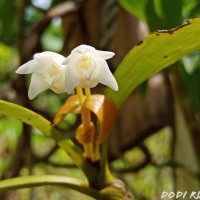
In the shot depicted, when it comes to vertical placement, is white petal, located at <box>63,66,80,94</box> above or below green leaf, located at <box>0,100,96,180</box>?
above

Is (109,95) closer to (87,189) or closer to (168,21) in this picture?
(87,189)

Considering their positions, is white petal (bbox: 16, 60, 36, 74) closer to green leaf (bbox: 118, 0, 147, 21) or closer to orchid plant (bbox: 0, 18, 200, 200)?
orchid plant (bbox: 0, 18, 200, 200)

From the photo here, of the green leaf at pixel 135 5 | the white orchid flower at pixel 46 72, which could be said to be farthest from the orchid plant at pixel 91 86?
the green leaf at pixel 135 5

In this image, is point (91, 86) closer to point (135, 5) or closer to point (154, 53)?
point (154, 53)

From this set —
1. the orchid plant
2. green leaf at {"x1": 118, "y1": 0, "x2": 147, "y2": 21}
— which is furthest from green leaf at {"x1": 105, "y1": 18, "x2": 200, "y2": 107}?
green leaf at {"x1": 118, "y1": 0, "x2": 147, "y2": 21}

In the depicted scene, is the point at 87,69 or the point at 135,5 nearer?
the point at 87,69

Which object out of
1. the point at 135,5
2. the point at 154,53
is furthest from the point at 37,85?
the point at 135,5

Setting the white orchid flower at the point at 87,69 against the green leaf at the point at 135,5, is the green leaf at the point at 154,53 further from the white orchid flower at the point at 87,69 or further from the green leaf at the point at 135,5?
the green leaf at the point at 135,5

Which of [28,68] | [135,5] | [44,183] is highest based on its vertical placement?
[135,5]

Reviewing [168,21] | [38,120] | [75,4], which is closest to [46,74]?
[38,120]
